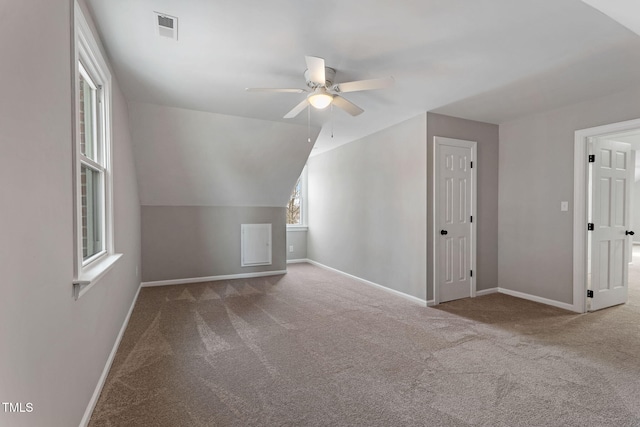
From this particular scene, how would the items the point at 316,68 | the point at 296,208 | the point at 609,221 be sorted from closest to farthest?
the point at 316,68, the point at 609,221, the point at 296,208

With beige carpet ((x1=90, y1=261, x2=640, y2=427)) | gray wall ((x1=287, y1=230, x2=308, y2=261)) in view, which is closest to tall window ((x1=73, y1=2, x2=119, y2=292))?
beige carpet ((x1=90, y1=261, x2=640, y2=427))

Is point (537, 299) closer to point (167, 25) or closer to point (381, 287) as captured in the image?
point (381, 287)

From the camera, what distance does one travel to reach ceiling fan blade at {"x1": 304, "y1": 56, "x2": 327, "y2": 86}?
2.11m

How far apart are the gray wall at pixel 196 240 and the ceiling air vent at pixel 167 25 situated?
3371 millimetres

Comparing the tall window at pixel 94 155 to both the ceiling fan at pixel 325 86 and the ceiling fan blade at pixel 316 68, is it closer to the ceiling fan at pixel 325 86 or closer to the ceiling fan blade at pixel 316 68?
the ceiling fan at pixel 325 86

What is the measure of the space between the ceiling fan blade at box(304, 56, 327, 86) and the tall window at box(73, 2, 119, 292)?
1.31 meters

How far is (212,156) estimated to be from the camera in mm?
4566

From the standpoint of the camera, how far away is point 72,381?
5.04 feet

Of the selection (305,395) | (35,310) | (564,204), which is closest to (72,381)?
(35,310)

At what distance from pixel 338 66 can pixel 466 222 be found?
2.79 metres

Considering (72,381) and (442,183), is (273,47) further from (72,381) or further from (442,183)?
(442,183)

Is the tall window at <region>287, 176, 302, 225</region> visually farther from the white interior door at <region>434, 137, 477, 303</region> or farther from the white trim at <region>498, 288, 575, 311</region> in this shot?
the white trim at <region>498, 288, 575, 311</region>

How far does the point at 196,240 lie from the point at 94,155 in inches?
116

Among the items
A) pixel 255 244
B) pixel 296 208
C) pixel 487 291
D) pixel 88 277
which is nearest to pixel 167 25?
pixel 88 277
